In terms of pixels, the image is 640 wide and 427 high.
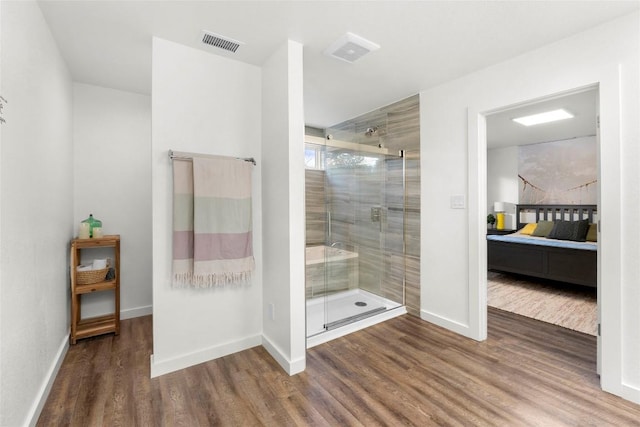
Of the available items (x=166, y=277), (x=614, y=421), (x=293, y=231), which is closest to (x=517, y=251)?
(x=614, y=421)

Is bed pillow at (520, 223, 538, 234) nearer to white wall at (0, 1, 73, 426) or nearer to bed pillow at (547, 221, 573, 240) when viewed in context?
bed pillow at (547, 221, 573, 240)

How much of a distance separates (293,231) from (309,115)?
7.16 feet

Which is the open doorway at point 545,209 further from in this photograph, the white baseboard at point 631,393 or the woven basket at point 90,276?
the woven basket at point 90,276

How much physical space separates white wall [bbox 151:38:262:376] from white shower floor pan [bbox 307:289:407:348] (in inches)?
22.4

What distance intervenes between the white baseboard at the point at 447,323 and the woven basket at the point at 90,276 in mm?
3080

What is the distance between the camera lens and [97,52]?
222 centimetres

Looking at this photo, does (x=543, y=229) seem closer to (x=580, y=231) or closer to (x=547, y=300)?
(x=580, y=231)

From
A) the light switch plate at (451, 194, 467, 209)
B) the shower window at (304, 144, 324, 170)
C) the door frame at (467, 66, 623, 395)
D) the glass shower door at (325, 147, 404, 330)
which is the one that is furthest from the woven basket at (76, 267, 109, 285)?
the door frame at (467, 66, 623, 395)

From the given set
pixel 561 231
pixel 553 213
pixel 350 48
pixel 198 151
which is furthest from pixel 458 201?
pixel 553 213

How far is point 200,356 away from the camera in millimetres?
2209

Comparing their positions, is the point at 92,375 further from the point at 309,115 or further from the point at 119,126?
the point at 309,115

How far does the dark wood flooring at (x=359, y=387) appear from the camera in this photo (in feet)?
5.37

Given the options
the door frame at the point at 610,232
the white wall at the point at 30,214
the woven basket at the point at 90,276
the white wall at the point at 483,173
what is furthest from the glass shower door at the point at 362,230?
the white wall at the point at 30,214

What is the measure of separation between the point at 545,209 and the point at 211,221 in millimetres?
5643
